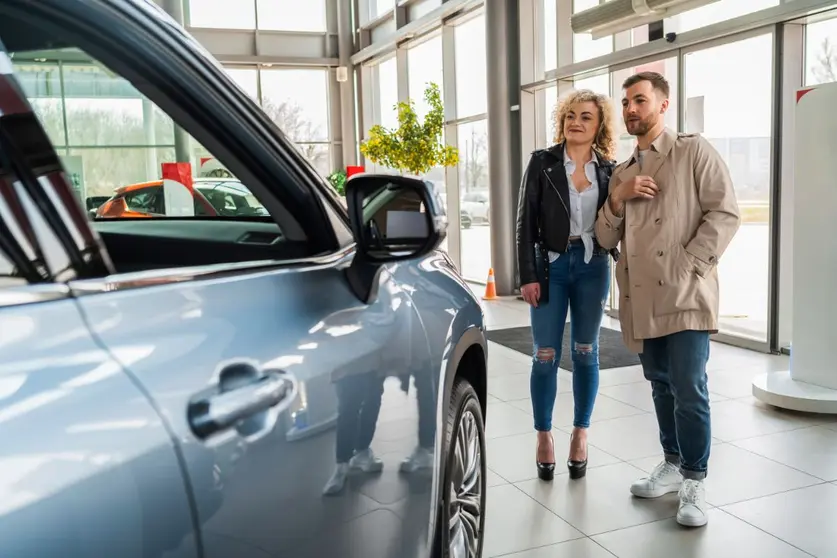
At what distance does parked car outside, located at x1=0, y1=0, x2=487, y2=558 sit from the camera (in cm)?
78

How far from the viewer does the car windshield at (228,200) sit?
6.07ft

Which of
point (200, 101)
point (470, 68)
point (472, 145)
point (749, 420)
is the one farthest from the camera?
point (472, 145)

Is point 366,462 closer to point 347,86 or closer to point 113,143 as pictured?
point 113,143

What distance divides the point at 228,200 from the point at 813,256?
4.15 meters

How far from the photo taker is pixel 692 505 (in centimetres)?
310

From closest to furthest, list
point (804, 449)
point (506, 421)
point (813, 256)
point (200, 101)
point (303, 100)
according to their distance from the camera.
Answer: point (200, 101), point (804, 449), point (506, 421), point (813, 256), point (303, 100)

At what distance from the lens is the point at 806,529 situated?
305 cm

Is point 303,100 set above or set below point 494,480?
above

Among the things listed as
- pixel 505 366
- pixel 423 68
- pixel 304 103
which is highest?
pixel 423 68

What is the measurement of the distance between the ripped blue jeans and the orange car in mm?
1652

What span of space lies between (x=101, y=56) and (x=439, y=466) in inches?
43.8

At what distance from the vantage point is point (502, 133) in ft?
33.2

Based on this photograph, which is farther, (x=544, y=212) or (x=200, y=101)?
(x=544, y=212)

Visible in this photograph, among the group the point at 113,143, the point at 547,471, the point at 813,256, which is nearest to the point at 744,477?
the point at 547,471
